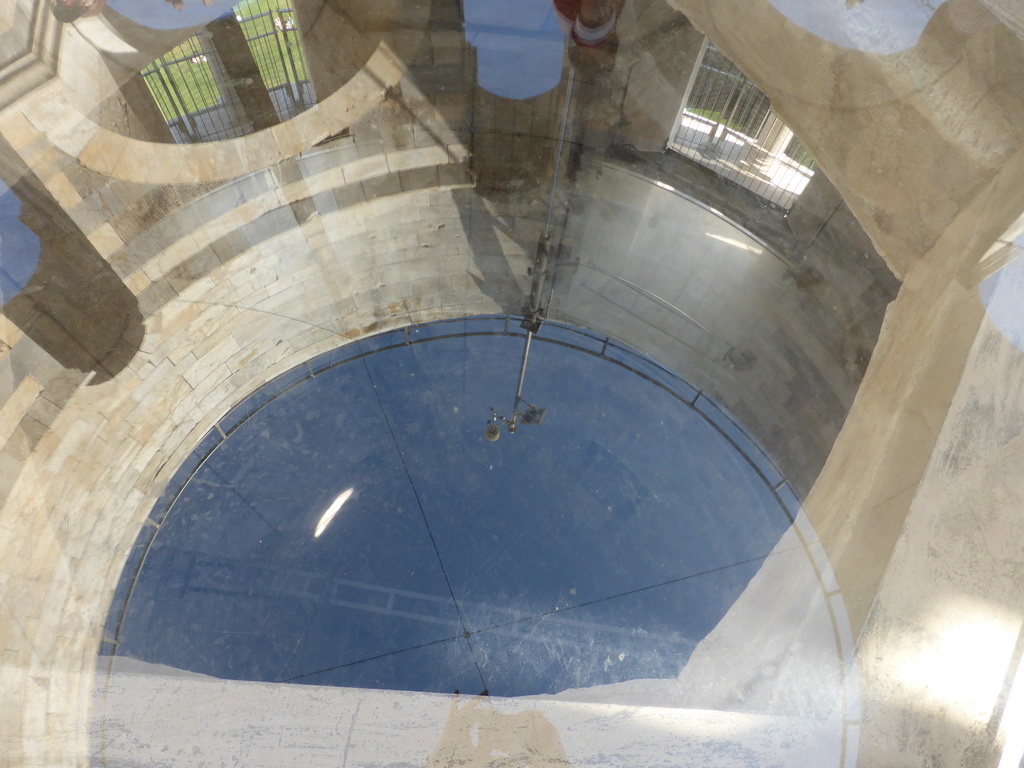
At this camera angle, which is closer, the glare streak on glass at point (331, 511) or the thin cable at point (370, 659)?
the thin cable at point (370, 659)

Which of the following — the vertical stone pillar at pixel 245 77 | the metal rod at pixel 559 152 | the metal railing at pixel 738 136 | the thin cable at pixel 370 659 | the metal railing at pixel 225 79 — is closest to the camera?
the metal railing at pixel 738 136

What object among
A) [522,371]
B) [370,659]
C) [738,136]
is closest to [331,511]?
[370,659]

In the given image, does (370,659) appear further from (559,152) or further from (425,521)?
(559,152)

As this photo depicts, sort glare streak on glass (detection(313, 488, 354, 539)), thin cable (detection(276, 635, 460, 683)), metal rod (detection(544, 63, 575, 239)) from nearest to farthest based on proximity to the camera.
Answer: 1. metal rod (detection(544, 63, 575, 239))
2. thin cable (detection(276, 635, 460, 683))
3. glare streak on glass (detection(313, 488, 354, 539))

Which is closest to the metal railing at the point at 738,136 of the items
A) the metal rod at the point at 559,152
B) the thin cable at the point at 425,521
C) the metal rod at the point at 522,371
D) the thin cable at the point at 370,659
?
the metal rod at the point at 559,152

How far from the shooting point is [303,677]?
34.0 ft

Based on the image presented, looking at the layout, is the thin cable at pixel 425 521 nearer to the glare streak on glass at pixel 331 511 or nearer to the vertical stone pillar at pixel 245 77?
the glare streak on glass at pixel 331 511

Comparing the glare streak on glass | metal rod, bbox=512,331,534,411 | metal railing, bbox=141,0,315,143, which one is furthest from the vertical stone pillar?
the glare streak on glass

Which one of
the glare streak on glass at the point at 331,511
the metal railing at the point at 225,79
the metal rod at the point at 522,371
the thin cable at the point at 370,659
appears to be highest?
the metal railing at the point at 225,79

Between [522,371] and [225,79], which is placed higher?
[225,79]

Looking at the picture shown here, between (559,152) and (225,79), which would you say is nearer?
(225,79)

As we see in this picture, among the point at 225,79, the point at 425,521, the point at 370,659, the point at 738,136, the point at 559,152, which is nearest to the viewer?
the point at 225,79

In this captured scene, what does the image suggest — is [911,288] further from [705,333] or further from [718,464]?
[718,464]

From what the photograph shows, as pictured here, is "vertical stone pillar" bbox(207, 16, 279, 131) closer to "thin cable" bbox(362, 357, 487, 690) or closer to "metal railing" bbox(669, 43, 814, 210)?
"thin cable" bbox(362, 357, 487, 690)
